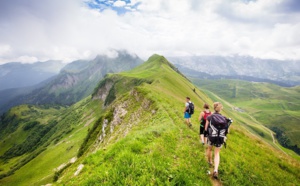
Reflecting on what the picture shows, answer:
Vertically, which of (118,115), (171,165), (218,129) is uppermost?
(218,129)

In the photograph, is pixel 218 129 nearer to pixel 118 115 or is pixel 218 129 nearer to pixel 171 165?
pixel 171 165

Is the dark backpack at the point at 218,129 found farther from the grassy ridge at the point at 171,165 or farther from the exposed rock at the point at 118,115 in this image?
the exposed rock at the point at 118,115

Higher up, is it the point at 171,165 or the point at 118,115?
the point at 171,165

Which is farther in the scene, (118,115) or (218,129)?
(118,115)

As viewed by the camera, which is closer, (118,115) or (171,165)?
(171,165)

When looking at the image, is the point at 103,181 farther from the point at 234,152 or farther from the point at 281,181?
the point at 281,181

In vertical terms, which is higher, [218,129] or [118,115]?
[218,129]

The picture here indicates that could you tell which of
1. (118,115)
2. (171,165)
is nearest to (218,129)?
(171,165)

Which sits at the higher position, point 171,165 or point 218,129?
point 218,129

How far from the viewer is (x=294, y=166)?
52.1 feet

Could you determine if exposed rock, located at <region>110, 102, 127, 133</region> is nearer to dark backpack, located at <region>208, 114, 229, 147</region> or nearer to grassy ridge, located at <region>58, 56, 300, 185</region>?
grassy ridge, located at <region>58, 56, 300, 185</region>

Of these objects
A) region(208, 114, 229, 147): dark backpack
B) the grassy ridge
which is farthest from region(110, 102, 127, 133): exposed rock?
region(208, 114, 229, 147): dark backpack

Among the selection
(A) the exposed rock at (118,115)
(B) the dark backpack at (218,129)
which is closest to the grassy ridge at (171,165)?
(B) the dark backpack at (218,129)

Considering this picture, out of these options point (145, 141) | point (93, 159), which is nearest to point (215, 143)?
point (145, 141)
